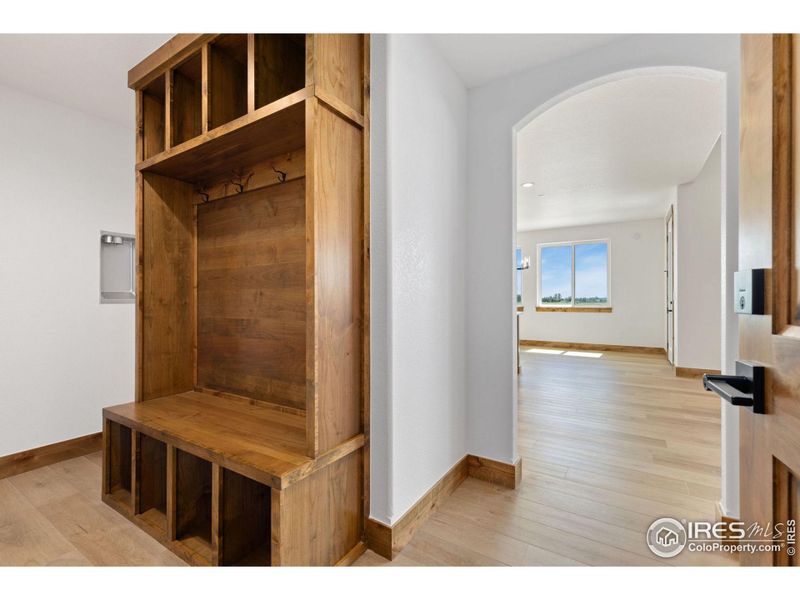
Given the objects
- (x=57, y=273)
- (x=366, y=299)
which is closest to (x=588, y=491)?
(x=366, y=299)

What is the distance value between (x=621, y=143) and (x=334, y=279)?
3624 mm

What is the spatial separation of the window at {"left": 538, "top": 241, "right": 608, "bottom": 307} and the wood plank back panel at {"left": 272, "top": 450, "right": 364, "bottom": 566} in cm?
773

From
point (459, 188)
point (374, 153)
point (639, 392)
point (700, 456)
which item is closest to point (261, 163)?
point (374, 153)

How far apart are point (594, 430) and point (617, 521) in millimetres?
1301

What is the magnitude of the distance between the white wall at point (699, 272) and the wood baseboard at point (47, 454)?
6.45 meters

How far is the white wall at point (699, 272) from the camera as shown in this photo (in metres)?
4.82

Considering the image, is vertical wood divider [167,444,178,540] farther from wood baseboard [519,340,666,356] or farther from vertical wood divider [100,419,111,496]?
wood baseboard [519,340,666,356]

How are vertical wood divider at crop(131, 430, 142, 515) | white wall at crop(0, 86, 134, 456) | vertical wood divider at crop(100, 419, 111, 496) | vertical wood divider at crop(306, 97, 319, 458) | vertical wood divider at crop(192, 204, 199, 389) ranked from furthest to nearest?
white wall at crop(0, 86, 134, 456) < vertical wood divider at crop(192, 204, 199, 389) < vertical wood divider at crop(100, 419, 111, 496) < vertical wood divider at crop(131, 430, 142, 515) < vertical wood divider at crop(306, 97, 319, 458)

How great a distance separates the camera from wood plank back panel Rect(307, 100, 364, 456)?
1373 millimetres

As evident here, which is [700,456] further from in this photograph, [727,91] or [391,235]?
[391,235]

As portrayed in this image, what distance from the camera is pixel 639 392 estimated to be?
165 inches

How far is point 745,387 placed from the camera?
63 cm

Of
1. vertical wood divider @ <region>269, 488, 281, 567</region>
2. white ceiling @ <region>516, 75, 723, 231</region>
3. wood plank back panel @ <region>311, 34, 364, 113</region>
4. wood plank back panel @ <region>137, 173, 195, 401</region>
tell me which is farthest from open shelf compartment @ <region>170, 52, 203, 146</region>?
white ceiling @ <region>516, 75, 723, 231</region>

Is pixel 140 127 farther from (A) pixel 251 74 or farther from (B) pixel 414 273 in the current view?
(B) pixel 414 273
